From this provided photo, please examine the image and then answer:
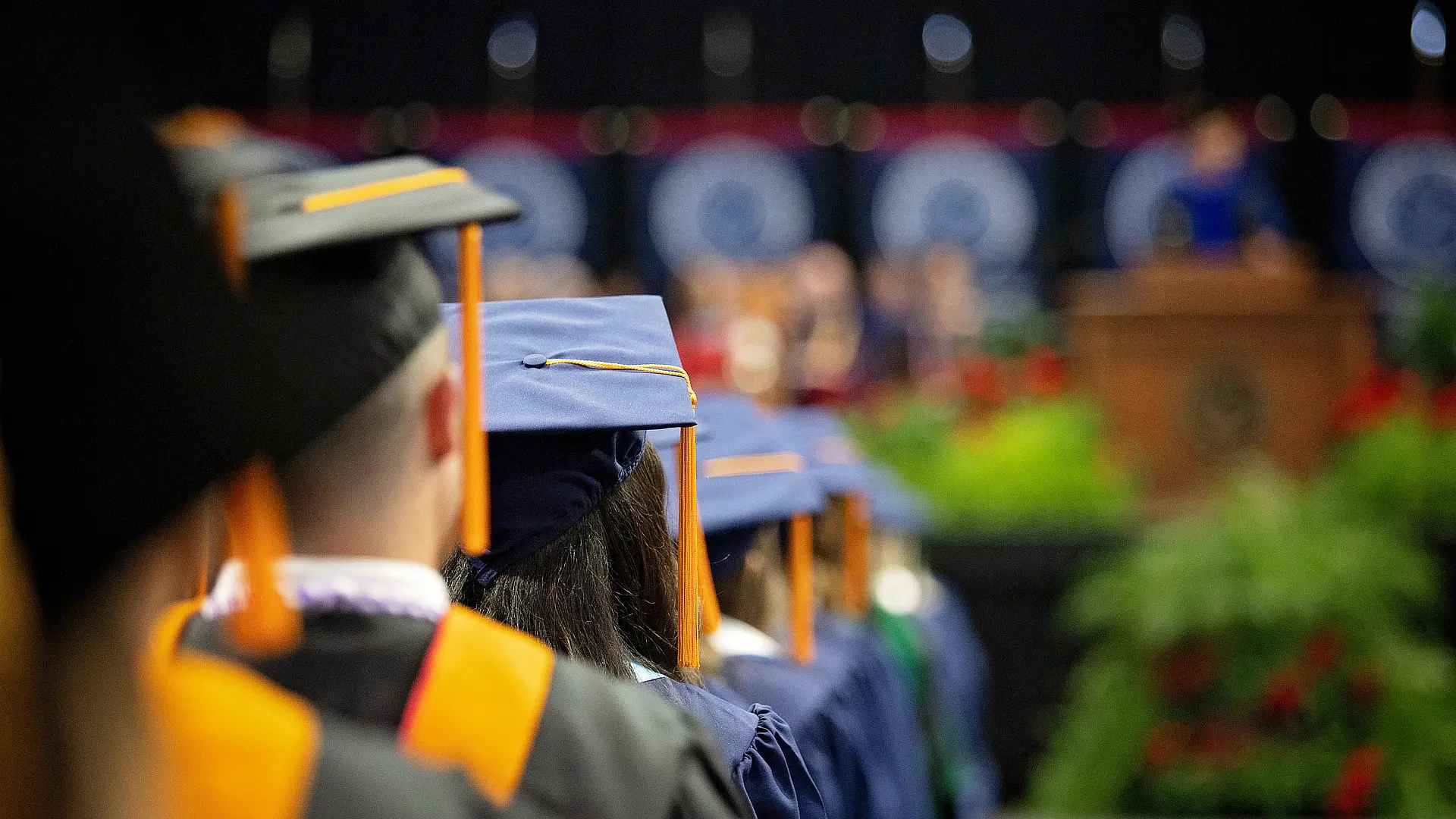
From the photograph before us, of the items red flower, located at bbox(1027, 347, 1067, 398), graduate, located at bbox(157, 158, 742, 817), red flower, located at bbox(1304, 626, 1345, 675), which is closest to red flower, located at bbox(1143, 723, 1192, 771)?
red flower, located at bbox(1304, 626, 1345, 675)

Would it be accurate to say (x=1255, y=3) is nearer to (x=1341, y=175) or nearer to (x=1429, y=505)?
(x=1341, y=175)

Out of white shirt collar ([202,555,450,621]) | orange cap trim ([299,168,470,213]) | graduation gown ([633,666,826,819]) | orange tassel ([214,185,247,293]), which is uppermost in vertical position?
orange cap trim ([299,168,470,213])

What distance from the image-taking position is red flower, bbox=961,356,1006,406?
24.8 ft

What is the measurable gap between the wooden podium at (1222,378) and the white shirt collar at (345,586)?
6.42 meters

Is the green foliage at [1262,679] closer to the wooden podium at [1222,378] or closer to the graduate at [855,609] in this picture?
the graduate at [855,609]

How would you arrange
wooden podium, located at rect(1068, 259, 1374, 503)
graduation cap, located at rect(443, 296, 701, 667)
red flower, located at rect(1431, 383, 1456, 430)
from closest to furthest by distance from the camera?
graduation cap, located at rect(443, 296, 701, 667) → red flower, located at rect(1431, 383, 1456, 430) → wooden podium, located at rect(1068, 259, 1374, 503)

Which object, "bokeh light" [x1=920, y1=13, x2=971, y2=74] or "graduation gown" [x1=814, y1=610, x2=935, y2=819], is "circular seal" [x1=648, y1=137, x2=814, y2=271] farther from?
"graduation gown" [x1=814, y1=610, x2=935, y2=819]

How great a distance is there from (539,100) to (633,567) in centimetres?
1185

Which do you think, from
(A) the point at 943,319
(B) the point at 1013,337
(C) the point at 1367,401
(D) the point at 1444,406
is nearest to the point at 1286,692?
(D) the point at 1444,406

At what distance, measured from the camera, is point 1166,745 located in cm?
462

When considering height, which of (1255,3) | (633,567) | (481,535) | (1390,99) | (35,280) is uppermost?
(1255,3)

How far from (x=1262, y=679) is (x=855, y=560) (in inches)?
80.0

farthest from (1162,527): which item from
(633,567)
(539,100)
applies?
(539,100)

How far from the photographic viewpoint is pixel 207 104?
1259cm
